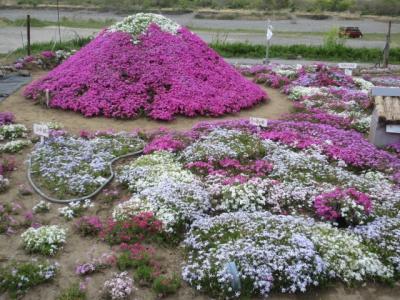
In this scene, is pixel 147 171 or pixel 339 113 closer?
pixel 147 171

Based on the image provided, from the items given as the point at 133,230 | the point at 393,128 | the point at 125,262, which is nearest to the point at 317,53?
the point at 393,128

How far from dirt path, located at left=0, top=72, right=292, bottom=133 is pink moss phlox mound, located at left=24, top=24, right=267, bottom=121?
21 cm

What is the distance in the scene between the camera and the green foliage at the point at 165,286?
5992 mm

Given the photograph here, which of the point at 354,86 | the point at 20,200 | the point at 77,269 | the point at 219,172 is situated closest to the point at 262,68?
the point at 354,86

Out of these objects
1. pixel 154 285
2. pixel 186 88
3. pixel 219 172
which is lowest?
pixel 154 285

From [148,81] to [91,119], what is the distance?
6.63 feet

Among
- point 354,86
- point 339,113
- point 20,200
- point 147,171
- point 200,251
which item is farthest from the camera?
point 354,86

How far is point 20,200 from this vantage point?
823 centimetres

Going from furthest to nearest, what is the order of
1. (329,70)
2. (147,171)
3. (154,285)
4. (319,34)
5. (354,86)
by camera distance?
1. (319,34)
2. (329,70)
3. (354,86)
4. (147,171)
5. (154,285)

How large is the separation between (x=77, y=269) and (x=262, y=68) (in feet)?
45.8

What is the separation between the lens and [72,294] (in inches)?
231

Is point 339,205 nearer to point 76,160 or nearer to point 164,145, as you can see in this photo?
point 164,145

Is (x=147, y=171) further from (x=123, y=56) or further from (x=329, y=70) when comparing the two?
(x=329, y=70)

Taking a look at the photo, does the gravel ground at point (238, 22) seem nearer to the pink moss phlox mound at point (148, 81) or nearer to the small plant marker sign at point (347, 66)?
the small plant marker sign at point (347, 66)
